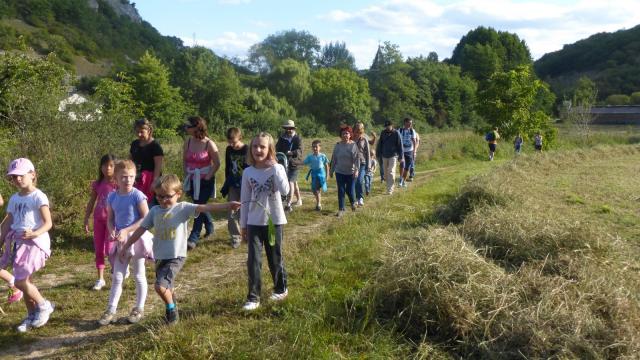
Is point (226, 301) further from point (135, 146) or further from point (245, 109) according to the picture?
point (245, 109)

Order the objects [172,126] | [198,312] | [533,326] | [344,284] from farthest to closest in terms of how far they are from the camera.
Answer: [172,126], [344,284], [198,312], [533,326]

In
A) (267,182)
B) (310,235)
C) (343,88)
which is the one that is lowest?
(310,235)

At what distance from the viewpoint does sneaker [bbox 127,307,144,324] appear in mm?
4900

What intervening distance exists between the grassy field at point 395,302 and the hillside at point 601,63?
90825 millimetres

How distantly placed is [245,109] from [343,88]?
1487 cm

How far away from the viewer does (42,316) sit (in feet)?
16.1

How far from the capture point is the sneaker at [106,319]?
192 inches

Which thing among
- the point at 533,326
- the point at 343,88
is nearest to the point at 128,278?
the point at 533,326

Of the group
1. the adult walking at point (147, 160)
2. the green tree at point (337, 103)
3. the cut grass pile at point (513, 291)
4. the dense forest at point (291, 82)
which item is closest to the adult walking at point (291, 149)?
the adult walking at point (147, 160)

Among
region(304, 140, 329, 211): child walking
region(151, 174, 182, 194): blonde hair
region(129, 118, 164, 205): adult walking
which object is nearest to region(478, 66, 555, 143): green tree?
region(304, 140, 329, 211): child walking

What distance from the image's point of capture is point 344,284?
5570 millimetres

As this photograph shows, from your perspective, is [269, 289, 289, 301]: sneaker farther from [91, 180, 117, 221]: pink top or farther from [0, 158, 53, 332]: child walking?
[91, 180, 117, 221]: pink top

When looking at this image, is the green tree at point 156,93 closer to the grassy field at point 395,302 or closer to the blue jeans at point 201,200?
the blue jeans at point 201,200

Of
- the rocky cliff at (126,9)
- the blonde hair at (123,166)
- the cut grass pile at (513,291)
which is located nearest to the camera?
the cut grass pile at (513,291)
